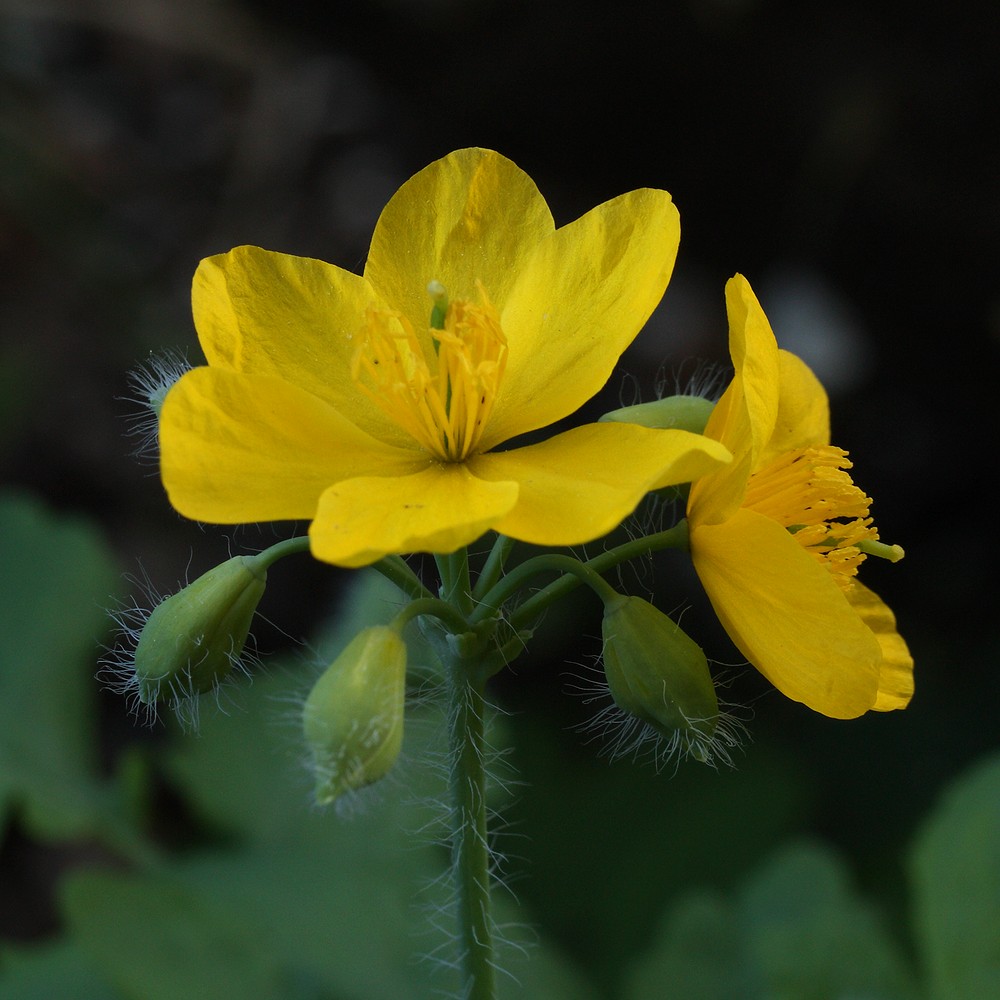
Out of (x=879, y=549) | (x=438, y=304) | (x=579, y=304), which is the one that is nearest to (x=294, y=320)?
(x=438, y=304)

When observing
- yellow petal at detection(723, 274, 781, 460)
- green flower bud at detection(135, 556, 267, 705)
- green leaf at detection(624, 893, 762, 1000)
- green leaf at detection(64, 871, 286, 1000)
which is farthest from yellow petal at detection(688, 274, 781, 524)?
green leaf at detection(64, 871, 286, 1000)

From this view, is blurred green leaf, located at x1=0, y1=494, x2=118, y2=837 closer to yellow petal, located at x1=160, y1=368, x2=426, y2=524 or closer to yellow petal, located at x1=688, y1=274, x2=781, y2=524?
yellow petal, located at x1=160, y1=368, x2=426, y2=524

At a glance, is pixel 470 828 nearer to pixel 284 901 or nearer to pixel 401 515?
pixel 401 515

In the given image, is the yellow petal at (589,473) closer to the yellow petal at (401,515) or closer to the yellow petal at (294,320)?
the yellow petal at (401,515)

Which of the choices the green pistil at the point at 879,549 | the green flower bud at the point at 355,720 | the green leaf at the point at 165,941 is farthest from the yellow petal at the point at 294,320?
the green leaf at the point at 165,941

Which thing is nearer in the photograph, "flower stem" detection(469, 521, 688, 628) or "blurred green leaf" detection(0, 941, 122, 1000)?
"flower stem" detection(469, 521, 688, 628)

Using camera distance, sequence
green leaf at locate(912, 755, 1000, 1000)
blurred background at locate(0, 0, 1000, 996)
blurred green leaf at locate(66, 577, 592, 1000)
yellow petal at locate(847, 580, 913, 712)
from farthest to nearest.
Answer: blurred background at locate(0, 0, 1000, 996)
blurred green leaf at locate(66, 577, 592, 1000)
green leaf at locate(912, 755, 1000, 1000)
yellow petal at locate(847, 580, 913, 712)

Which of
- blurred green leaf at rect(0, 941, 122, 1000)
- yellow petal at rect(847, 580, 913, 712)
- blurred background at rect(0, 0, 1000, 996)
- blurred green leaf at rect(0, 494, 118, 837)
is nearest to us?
yellow petal at rect(847, 580, 913, 712)
